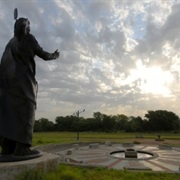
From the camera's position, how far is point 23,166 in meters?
5.34

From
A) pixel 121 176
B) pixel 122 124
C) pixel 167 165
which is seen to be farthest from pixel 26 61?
pixel 122 124

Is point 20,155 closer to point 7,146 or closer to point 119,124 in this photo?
point 7,146

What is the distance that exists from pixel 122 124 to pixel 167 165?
2156 inches

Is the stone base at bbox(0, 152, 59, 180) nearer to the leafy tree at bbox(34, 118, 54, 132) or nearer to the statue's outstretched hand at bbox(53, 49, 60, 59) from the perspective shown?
the statue's outstretched hand at bbox(53, 49, 60, 59)

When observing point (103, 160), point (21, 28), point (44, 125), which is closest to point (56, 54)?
point (21, 28)

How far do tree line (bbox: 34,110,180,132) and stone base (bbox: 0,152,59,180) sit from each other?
187 ft

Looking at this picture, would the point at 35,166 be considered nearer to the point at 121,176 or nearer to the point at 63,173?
the point at 63,173

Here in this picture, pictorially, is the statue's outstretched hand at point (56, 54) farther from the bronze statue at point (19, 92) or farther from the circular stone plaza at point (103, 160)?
the circular stone plaza at point (103, 160)

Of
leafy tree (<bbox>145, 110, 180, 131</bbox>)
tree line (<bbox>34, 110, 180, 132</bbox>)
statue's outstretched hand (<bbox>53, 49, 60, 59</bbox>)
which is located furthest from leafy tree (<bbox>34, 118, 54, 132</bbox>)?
statue's outstretched hand (<bbox>53, 49, 60, 59</bbox>)

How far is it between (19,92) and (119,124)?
66.5 meters

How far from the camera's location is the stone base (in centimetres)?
512

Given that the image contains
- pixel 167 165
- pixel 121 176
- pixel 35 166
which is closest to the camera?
pixel 35 166

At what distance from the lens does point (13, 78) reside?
620 centimetres

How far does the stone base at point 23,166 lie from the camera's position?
16.8 feet
